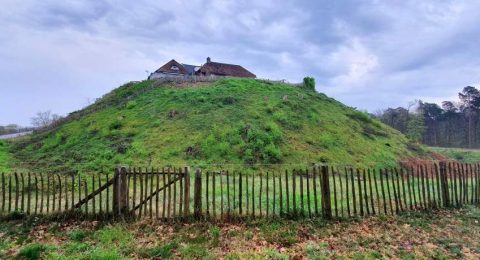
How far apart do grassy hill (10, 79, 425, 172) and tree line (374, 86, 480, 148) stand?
148ft

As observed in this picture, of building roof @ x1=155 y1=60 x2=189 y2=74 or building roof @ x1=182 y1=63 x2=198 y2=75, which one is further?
building roof @ x1=182 y1=63 x2=198 y2=75

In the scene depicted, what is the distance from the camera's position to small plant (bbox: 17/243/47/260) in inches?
247

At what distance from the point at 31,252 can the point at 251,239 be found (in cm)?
443

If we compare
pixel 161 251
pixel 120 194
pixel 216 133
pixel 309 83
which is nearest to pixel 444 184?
pixel 161 251

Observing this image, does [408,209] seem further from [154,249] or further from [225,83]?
[225,83]

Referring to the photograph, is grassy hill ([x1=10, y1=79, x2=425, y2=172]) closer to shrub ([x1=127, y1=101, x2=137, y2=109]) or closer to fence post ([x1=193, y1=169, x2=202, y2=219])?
shrub ([x1=127, y1=101, x2=137, y2=109])

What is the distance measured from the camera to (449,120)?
7712cm

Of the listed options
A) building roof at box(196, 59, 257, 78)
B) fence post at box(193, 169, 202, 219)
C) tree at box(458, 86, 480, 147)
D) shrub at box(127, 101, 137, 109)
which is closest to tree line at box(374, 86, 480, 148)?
tree at box(458, 86, 480, 147)

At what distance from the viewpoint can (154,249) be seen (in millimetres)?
6492

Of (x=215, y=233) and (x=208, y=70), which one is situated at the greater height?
(x=208, y=70)

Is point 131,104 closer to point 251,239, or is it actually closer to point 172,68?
point 172,68

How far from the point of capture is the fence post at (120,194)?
821 cm

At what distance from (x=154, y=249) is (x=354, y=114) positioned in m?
28.6

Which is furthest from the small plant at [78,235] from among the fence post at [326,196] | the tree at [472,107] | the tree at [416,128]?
the tree at [472,107]
